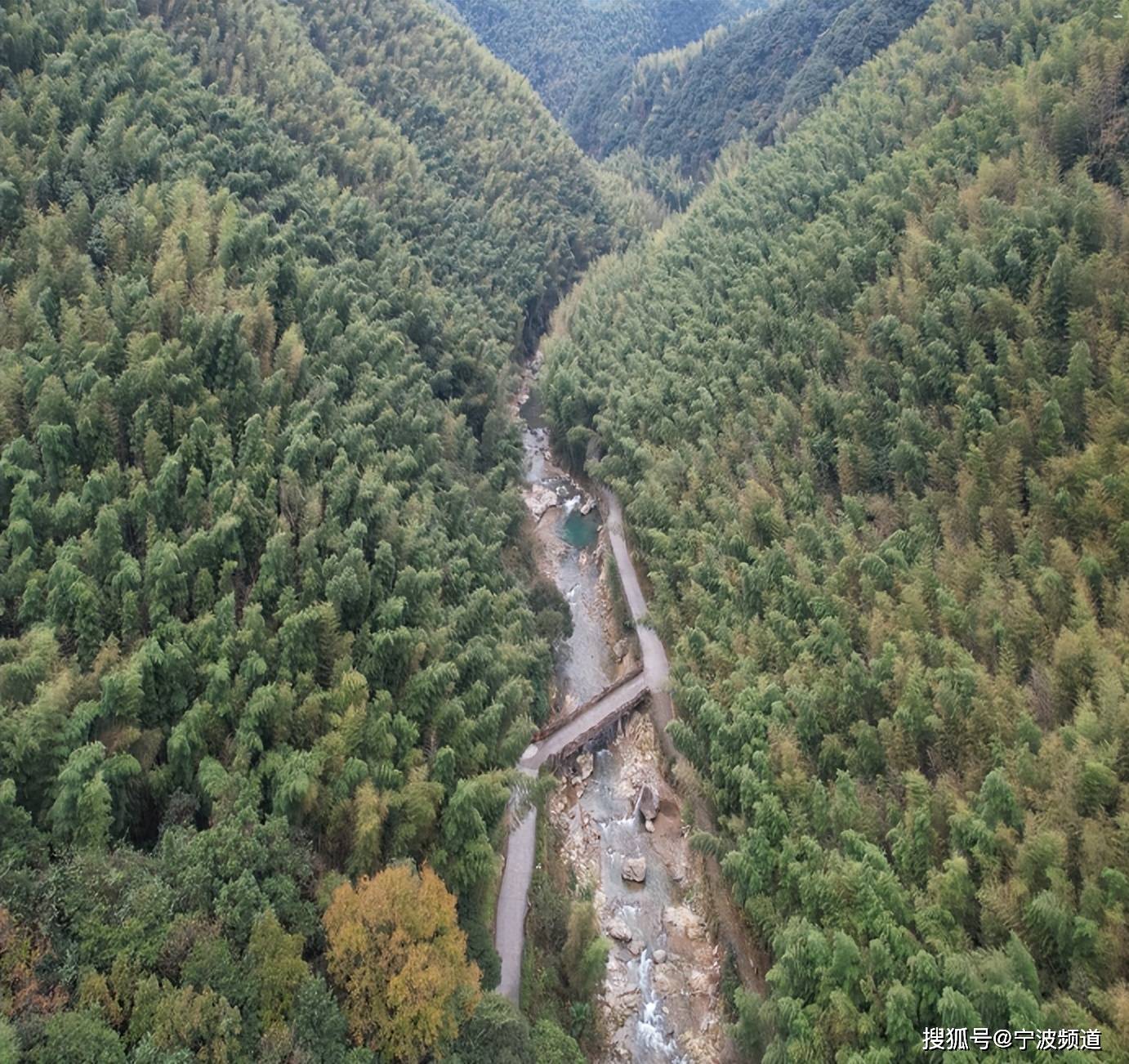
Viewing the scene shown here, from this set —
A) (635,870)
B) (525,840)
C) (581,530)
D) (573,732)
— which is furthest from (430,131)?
(635,870)

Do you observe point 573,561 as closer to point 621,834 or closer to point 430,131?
point 621,834

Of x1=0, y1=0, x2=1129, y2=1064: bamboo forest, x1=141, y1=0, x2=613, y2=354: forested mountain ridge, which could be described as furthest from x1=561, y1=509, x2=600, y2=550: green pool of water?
x1=141, y1=0, x2=613, y2=354: forested mountain ridge

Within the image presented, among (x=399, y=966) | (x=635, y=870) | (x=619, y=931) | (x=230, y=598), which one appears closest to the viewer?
(x=399, y=966)

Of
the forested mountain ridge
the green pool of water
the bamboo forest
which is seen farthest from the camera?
the forested mountain ridge

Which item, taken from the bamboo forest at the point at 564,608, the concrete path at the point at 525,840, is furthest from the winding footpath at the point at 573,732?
the bamboo forest at the point at 564,608

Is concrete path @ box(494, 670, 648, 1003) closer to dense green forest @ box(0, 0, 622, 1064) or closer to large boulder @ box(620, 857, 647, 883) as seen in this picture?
dense green forest @ box(0, 0, 622, 1064)

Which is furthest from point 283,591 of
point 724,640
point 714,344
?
point 714,344
